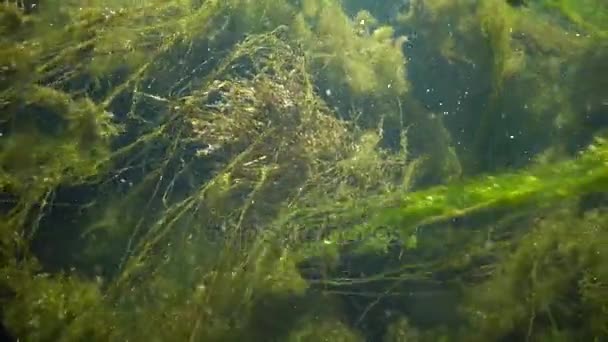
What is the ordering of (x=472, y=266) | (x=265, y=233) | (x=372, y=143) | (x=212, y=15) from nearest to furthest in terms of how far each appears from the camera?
1. (x=265, y=233)
2. (x=472, y=266)
3. (x=372, y=143)
4. (x=212, y=15)

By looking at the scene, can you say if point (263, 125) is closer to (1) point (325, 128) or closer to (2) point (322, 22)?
(1) point (325, 128)

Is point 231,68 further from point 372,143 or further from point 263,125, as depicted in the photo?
point 372,143

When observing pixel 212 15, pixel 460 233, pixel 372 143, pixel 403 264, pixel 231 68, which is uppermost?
pixel 212 15

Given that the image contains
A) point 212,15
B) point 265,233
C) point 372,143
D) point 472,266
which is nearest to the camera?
point 265,233

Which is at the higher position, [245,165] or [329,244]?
[245,165]

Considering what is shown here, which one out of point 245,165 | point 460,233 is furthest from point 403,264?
point 245,165

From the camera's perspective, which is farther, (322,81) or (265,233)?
(322,81)

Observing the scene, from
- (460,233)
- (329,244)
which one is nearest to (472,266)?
(460,233)
